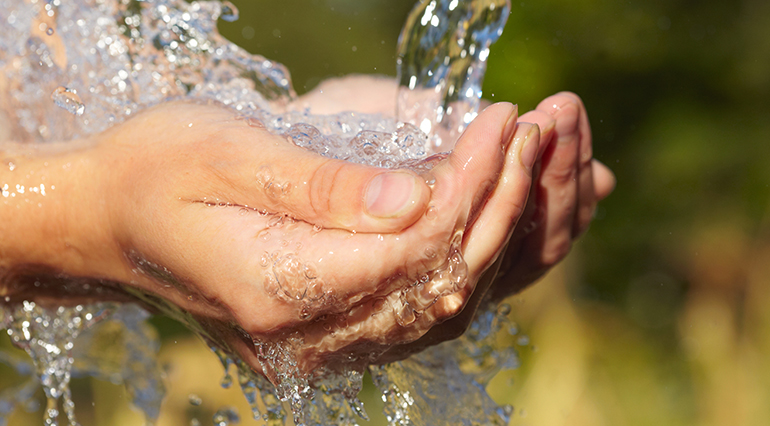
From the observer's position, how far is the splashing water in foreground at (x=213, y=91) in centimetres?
91

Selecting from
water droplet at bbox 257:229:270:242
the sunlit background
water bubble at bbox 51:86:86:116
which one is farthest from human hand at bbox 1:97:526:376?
the sunlit background

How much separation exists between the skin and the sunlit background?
5.00 ft

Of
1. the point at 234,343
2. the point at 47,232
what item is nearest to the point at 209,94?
the point at 47,232

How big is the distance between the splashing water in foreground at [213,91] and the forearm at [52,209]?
0.31 feet

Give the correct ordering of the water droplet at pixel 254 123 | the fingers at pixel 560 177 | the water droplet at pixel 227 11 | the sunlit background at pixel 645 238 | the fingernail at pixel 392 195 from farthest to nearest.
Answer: the sunlit background at pixel 645 238
the water droplet at pixel 227 11
the fingers at pixel 560 177
the water droplet at pixel 254 123
the fingernail at pixel 392 195

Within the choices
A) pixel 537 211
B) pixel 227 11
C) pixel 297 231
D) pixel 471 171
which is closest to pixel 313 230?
A: pixel 297 231

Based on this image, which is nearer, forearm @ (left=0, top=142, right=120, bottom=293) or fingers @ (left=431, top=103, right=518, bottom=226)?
fingers @ (left=431, top=103, right=518, bottom=226)

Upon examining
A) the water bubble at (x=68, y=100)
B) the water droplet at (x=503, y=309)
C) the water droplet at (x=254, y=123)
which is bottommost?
the water droplet at (x=503, y=309)

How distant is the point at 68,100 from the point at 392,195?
557 millimetres

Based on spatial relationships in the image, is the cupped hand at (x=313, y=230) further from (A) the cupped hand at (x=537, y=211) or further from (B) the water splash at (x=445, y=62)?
(B) the water splash at (x=445, y=62)

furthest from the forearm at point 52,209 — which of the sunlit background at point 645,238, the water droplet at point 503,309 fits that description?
the sunlit background at point 645,238

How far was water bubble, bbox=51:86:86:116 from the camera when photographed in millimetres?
848

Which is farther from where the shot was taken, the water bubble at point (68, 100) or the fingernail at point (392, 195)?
the water bubble at point (68, 100)

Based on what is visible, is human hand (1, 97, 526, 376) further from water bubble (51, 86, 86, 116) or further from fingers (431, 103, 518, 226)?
water bubble (51, 86, 86, 116)
